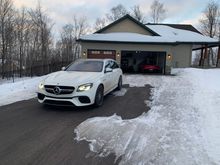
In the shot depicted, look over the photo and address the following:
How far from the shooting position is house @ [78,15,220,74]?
22484 mm

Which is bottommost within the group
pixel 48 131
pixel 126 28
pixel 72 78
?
pixel 48 131

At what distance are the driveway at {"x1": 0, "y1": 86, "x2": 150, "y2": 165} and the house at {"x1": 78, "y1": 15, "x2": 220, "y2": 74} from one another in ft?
44.7

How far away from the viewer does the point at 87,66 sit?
9.38m

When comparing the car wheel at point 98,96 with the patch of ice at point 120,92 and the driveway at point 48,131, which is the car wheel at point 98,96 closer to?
the driveway at point 48,131

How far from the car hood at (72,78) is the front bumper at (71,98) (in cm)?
32

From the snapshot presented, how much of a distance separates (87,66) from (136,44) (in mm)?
13954

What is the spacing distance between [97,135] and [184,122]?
2.38 meters

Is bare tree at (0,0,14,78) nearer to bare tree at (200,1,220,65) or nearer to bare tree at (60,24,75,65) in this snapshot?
bare tree at (60,24,75,65)

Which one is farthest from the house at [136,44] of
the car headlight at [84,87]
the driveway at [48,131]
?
the car headlight at [84,87]

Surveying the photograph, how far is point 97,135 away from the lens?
5488 millimetres

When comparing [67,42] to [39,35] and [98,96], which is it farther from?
[98,96]

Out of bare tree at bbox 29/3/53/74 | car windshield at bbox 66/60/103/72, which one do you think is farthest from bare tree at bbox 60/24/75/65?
car windshield at bbox 66/60/103/72

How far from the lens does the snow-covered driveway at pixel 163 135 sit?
14.7 ft

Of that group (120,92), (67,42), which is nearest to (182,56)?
(120,92)
